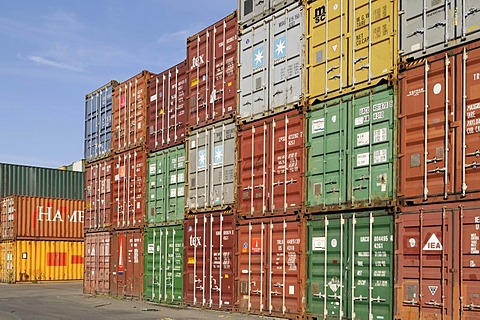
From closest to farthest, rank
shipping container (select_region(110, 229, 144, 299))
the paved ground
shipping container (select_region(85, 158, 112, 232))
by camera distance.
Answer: the paved ground, shipping container (select_region(110, 229, 144, 299)), shipping container (select_region(85, 158, 112, 232))

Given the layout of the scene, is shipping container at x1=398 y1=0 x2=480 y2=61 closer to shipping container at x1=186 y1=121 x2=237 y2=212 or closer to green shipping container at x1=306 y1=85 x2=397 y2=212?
green shipping container at x1=306 y1=85 x2=397 y2=212

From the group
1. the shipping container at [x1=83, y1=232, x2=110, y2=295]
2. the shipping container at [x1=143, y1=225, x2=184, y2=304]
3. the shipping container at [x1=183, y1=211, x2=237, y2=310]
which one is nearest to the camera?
the shipping container at [x1=183, y1=211, x2=237, y2=310]

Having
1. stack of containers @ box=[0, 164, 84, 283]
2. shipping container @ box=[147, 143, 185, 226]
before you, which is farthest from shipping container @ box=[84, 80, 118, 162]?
stack of containers @ box=[0, 164, 84, 283]

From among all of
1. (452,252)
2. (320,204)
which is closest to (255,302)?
(320,204)

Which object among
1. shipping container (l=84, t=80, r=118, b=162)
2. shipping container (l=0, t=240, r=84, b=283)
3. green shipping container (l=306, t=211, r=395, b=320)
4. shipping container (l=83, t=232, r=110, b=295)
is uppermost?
shipping container (l=84, t=80, r=118, b=162)

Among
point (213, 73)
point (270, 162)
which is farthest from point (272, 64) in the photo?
point (213, 73)

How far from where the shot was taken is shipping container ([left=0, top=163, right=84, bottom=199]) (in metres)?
51.1

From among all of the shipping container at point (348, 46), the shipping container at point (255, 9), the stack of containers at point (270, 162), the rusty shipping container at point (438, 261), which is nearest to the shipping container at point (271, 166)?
the stack of containers at point (270, 162)

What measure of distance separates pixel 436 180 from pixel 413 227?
113cm

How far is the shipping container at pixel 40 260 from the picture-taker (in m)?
39.6

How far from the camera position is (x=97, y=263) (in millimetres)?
27594

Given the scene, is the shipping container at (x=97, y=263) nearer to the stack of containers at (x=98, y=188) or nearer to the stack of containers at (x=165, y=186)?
the stack of containers at (x=98, y=188)

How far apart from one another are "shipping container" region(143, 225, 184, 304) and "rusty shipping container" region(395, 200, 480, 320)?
10381 mm

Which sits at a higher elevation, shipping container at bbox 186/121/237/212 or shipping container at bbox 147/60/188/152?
shipping container at bbox 147/60/188/152
